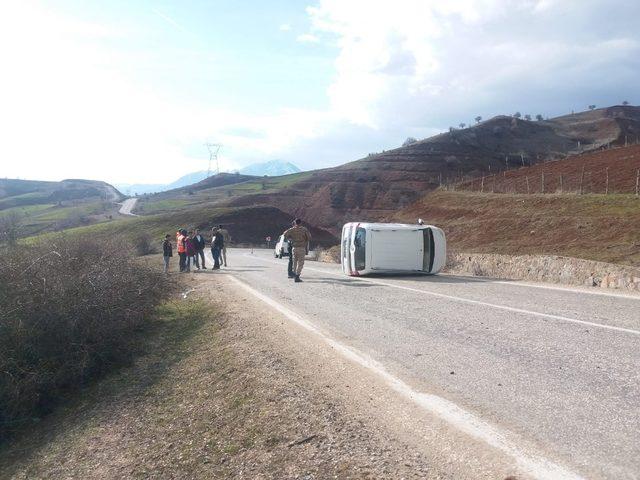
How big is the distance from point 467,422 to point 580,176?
4103 centimetres

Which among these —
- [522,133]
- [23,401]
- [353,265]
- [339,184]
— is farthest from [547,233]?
[522,133]

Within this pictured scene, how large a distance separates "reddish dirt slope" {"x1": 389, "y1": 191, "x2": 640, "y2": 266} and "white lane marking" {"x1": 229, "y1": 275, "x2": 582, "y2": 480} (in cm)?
1919

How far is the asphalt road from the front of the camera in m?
3.90

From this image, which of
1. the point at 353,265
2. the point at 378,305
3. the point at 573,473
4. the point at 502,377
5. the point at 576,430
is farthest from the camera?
the point at 353,265

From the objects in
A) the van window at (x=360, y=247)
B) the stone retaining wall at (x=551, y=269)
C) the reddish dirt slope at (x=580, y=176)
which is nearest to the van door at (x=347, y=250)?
the van window at (x=360, y=247)

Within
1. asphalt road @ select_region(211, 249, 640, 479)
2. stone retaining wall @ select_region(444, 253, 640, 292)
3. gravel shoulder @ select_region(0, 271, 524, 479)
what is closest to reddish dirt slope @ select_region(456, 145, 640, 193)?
stone retaining wall @ select_region(444, 253, 640, 292)

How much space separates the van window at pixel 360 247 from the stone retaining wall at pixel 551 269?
4.59 meters

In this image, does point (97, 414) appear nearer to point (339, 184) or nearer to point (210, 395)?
point (210, 395)

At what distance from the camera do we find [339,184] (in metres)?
96.3

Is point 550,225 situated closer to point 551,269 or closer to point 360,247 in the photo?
point 551,269

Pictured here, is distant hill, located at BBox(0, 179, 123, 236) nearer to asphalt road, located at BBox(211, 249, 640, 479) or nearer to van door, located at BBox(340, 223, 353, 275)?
van door, located at BBox(340, 223, 353, 275)

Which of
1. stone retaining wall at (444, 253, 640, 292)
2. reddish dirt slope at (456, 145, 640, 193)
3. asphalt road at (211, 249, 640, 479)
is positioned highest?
reddish dirt slope at (456, 145, 640, 193)

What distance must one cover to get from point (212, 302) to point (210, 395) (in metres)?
6.47

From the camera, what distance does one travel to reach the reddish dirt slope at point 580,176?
36250mm
